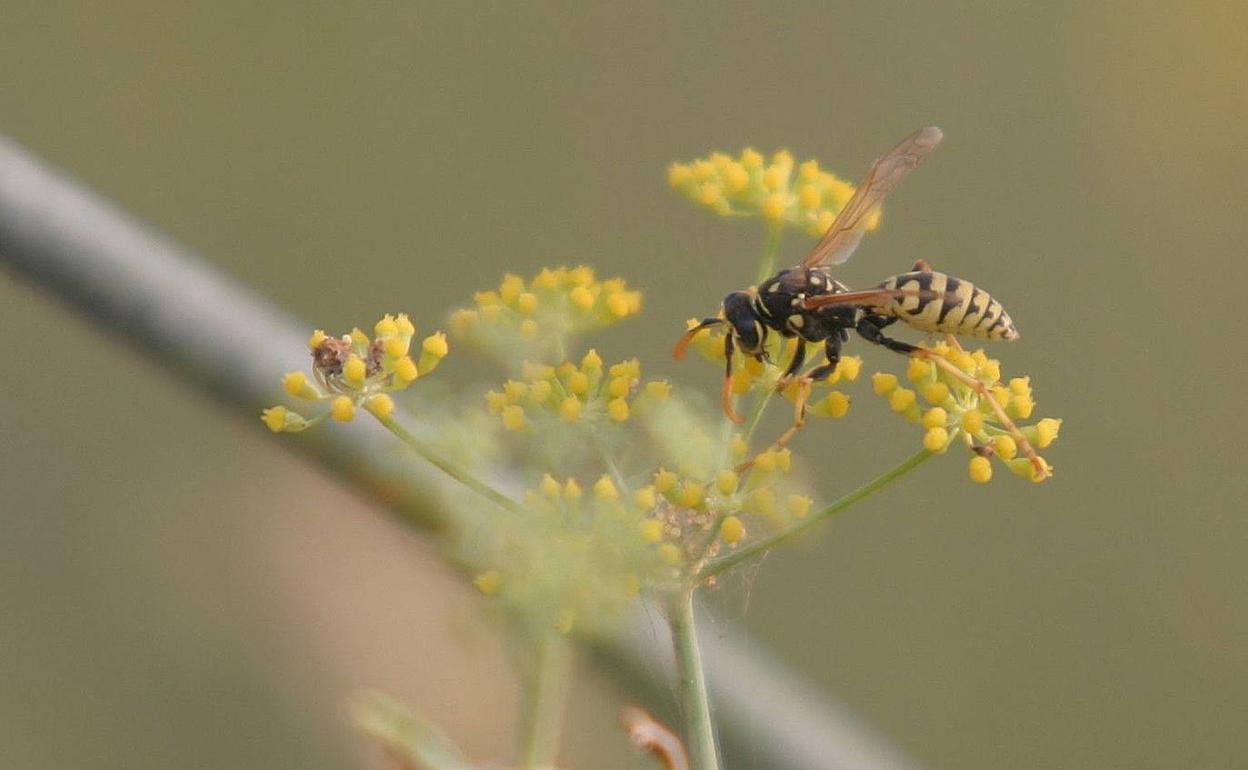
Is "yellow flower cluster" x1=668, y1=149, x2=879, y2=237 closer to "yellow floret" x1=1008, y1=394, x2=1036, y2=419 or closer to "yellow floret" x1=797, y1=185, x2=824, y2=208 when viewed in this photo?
"yellow floret" x1=797, y1=185, x2=824, y2=208

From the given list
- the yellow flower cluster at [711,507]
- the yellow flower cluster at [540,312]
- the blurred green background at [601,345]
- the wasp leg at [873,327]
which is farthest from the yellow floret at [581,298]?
the blurred green background at [601,345]

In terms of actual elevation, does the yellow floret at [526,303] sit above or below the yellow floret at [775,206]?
below

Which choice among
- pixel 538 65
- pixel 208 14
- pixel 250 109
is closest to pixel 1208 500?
pixel 538 65

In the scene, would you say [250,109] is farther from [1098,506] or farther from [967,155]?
[1098,506]

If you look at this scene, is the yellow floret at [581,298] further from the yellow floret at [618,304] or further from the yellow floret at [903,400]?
the yellow floret at [903,400]

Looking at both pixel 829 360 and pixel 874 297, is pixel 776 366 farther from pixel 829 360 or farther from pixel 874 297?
pixel 874 297

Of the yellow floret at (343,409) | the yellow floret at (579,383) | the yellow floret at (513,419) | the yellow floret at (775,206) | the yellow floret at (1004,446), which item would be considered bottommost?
the yellow floret at (343,409)

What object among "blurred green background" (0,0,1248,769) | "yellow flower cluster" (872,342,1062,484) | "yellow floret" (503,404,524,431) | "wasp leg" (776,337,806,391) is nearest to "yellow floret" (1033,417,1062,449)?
"yellow flower cluster" (872,342,1062,484)
